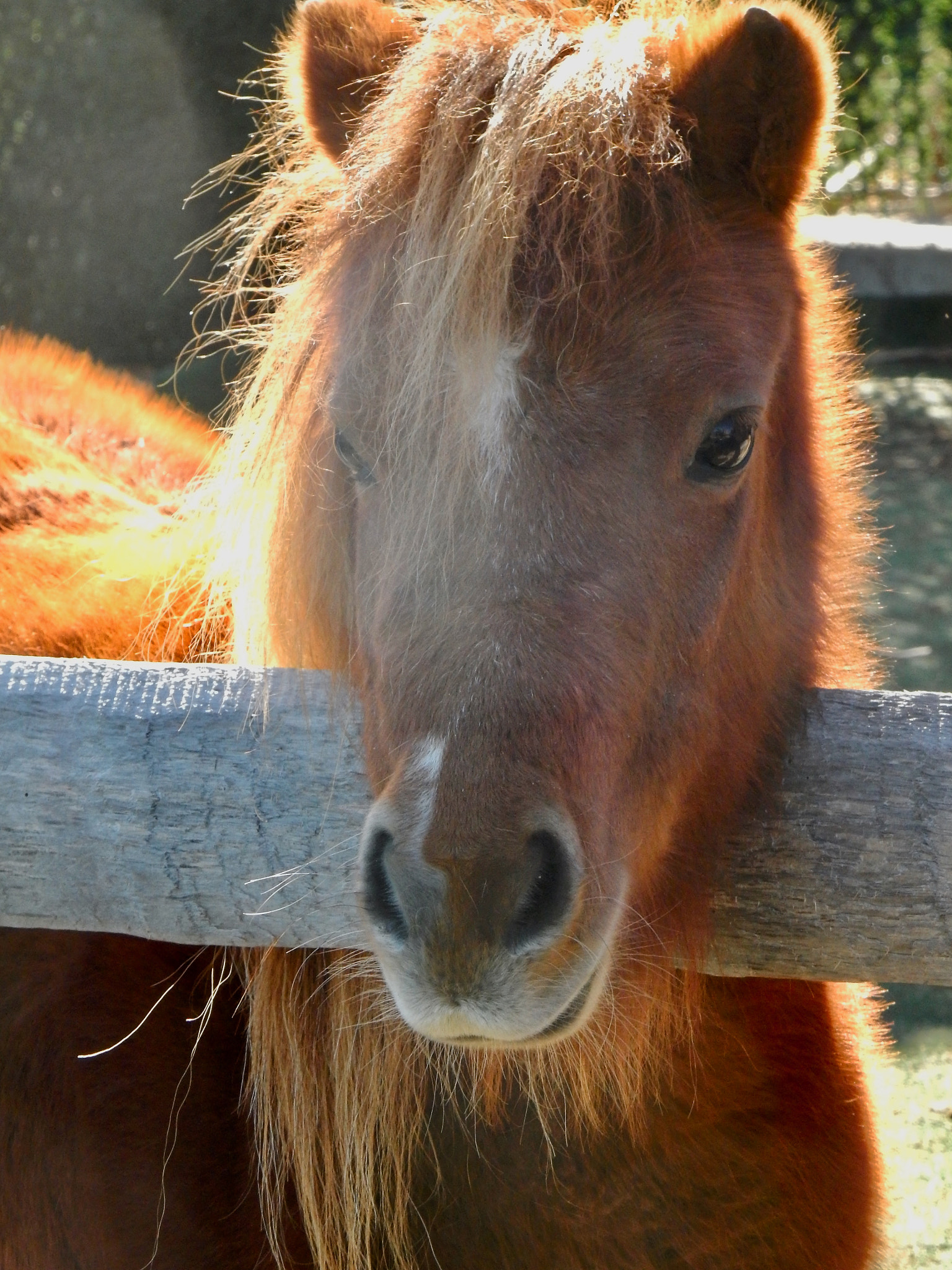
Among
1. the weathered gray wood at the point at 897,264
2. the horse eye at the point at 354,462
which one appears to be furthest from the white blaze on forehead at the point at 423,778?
the weathered gray wood at the point at 897,264

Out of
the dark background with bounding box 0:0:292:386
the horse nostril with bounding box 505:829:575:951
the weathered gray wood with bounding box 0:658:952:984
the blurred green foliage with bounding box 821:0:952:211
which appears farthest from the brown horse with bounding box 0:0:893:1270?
the blurred green foliage with bounding box 821:0:952:211

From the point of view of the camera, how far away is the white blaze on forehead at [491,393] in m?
1.45

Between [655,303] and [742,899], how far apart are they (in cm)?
76

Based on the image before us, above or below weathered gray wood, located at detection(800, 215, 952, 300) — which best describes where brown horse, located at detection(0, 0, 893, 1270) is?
above

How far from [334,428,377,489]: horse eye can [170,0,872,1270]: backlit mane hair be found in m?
0.03

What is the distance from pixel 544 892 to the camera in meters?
1.26

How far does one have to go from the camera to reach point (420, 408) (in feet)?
4.98

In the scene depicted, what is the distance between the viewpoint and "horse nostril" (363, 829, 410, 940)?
4.21ft

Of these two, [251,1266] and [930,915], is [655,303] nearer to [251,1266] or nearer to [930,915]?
[930,915]

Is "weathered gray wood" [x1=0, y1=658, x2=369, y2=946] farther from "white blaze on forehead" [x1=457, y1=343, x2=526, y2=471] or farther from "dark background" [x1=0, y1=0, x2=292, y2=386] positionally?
"dark background" [x1=0, y1=0, x2=292, y2=386]

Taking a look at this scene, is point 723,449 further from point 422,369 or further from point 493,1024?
point 493,1024

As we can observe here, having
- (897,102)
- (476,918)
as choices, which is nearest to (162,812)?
(476,918)

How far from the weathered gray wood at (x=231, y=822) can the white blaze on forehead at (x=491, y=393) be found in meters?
0.44

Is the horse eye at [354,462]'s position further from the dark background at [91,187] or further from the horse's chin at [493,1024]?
→ the dark background at [91,187]
